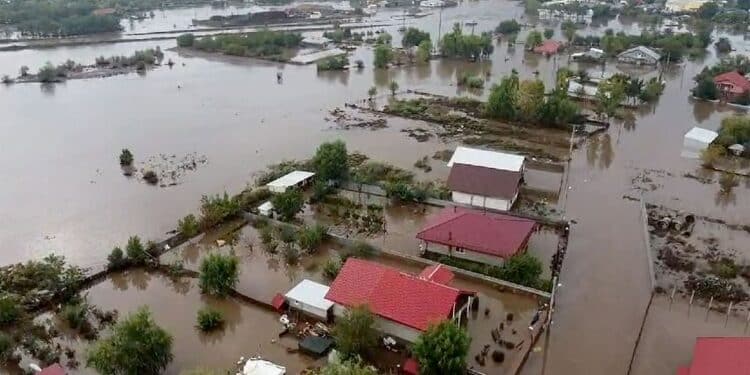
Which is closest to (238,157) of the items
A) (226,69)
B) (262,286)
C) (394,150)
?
(394,150)

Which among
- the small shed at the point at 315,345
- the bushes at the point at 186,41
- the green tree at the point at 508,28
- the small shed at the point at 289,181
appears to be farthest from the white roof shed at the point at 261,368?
the green tree at the point at 508,28

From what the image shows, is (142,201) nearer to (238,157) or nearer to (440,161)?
(238,157)

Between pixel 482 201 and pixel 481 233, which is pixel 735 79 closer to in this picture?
pixel 482 201

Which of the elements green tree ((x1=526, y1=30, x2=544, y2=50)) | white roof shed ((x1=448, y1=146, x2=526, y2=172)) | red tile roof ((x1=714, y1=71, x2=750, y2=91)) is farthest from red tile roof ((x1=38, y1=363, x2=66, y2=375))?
green tree ((x1=526, y1=30, x2=544, y2=50))

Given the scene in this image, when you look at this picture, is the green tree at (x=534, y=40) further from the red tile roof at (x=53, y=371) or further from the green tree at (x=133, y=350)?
the red tile roof at (x=53, y=371)

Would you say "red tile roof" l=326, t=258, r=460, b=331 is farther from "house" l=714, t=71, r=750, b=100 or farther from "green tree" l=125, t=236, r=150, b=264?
"house" l=714, t=71, r=750, b=100

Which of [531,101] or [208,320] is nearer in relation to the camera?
[208,320]

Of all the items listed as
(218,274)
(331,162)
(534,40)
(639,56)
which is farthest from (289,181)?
(639,56)
